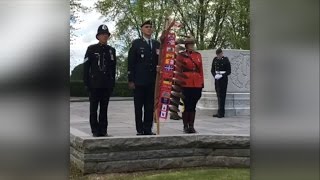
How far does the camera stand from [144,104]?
203 inches

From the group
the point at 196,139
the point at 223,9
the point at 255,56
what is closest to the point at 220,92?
the point at 196,139

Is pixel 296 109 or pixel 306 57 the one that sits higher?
pixel 306 57

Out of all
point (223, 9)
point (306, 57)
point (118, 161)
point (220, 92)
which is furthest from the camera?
point (223, 9)

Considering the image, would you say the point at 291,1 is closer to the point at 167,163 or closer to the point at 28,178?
the point at 28,178

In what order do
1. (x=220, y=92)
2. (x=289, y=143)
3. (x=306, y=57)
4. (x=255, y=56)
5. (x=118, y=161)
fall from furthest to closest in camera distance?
1. (x=220, y=92)
2. (x=118, y=161)
3. (x=255, y=56)
4. (x=289, y=143)
5. (x=306, y=57)

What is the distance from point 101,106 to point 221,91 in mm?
3381

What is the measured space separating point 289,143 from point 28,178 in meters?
0.98

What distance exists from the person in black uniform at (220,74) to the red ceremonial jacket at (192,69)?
7.44 feet

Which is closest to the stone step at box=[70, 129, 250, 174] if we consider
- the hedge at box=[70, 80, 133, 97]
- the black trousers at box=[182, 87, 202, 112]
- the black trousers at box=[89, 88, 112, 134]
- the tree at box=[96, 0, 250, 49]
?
the black trousers at box=[89, 88, 112, 134]

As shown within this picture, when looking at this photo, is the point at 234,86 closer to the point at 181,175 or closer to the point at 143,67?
the point at 143,67

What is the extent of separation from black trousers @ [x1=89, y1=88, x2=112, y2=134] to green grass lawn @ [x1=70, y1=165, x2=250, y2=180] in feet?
1.95

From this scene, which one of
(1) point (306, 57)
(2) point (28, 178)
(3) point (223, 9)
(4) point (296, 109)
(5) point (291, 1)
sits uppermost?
(3) point (223, 9)

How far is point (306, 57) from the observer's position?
1460mm

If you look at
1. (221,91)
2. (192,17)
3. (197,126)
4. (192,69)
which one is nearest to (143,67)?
(192,69)
